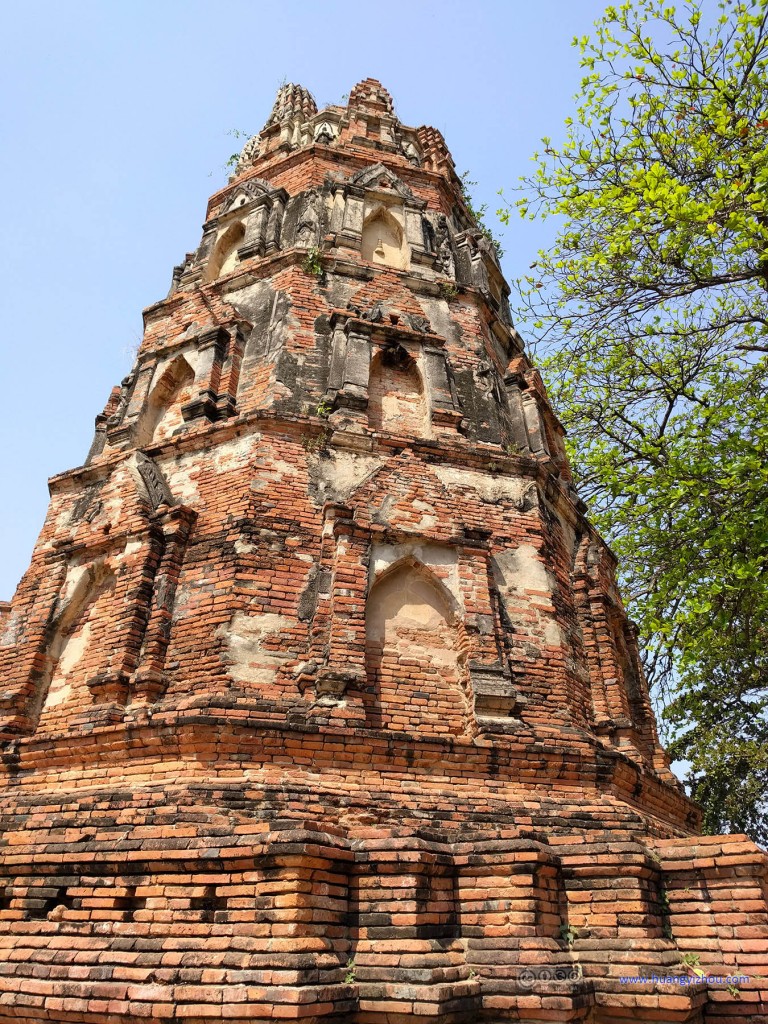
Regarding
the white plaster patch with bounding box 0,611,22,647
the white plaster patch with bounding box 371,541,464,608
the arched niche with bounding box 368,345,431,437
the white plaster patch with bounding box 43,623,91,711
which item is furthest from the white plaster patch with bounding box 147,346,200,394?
the white plaster patch with bounding box 371,541,464,608

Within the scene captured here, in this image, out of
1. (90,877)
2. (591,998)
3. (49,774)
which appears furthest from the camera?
(49,774)

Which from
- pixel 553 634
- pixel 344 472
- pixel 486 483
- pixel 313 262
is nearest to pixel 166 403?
pixel 313 262

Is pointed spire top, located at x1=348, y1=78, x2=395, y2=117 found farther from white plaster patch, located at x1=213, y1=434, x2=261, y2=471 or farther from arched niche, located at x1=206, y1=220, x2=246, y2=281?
white plaster patch, located at x1=213, y1=434, x2=261, y2=471

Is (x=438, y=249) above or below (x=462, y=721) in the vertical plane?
above

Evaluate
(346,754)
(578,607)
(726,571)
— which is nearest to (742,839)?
(346,754)

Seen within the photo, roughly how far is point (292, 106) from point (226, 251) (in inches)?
206

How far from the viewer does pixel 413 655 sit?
6.96 m

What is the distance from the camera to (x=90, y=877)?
4.93 meters

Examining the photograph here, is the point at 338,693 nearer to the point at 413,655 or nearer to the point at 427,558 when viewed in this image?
the point at 413,655

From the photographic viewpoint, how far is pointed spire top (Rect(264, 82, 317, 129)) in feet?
48.5

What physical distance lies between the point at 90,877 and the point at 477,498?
17.0 feet

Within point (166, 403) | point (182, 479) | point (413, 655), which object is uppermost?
point (166, 403)

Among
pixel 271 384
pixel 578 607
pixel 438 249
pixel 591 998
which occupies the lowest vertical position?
pixel 591 998

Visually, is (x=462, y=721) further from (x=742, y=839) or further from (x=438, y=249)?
(x=438, y=249)
